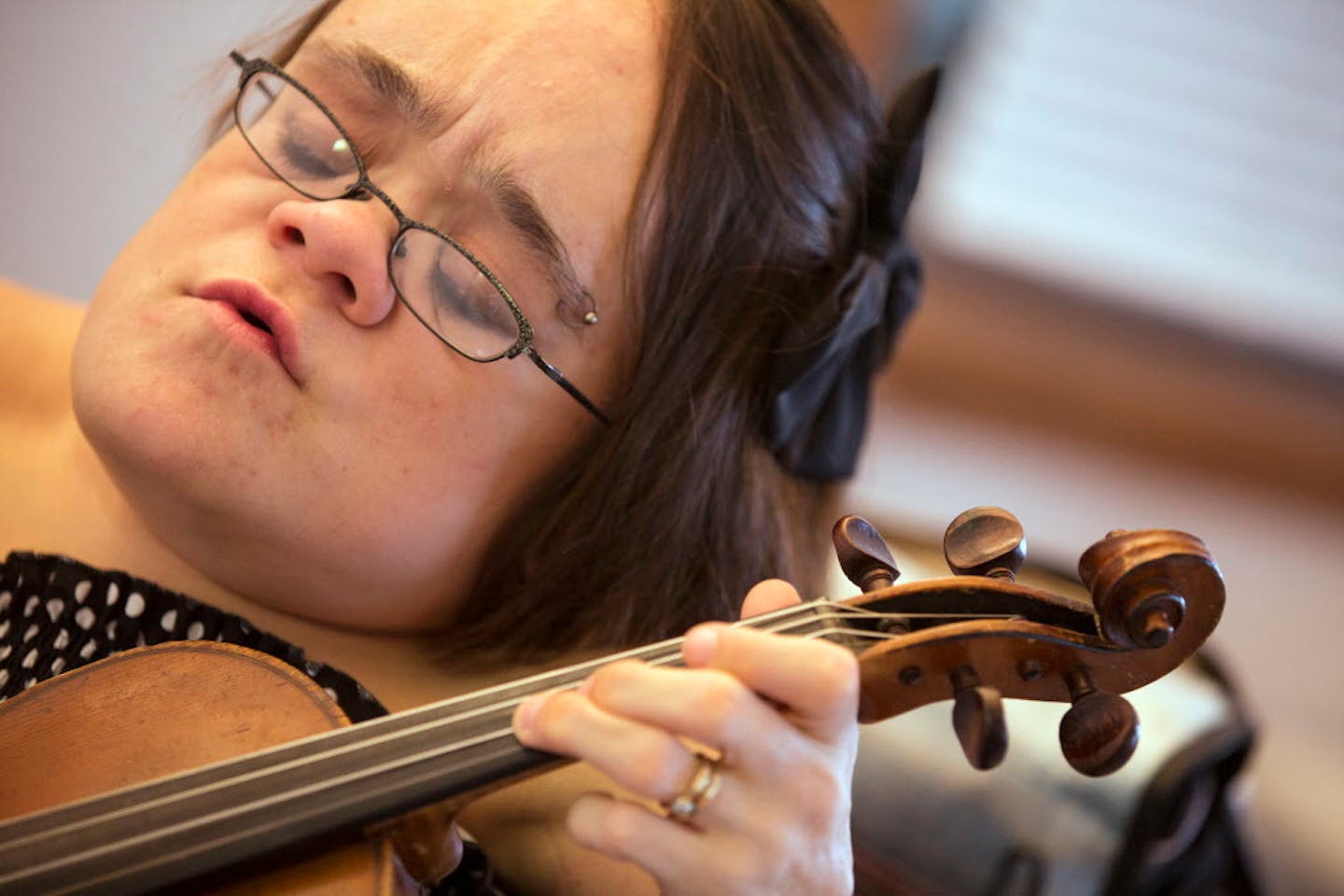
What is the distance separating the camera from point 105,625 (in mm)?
781

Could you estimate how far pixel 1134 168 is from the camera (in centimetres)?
197

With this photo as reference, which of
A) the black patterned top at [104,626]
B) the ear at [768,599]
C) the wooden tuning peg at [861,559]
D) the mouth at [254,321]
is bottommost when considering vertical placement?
the black patterned top at [104,626]

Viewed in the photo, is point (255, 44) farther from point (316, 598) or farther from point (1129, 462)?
point (1129, 462)

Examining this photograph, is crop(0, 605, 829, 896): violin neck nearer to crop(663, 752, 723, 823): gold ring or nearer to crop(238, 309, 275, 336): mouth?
crop(663, 752, 723, 823): gold ring

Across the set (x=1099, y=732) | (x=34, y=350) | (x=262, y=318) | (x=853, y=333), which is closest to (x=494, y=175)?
(x=262, y=318)

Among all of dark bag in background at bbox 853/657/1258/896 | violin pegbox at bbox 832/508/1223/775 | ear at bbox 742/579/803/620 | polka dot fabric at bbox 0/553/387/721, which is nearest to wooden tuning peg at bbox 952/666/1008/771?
violin pegbox at bbox 832/508/1223/775

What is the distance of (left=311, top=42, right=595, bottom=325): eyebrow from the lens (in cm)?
79

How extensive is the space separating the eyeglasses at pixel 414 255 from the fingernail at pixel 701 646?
32 cm

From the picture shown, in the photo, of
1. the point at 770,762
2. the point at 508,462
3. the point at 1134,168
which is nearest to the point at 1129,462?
the point at 1134,168

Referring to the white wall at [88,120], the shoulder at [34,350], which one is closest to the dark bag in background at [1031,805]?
the shoulder at [34,350]

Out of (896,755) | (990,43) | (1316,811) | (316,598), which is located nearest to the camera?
(316,598)

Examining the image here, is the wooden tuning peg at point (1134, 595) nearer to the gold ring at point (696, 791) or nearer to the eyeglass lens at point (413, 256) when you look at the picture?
the gold ring at point (696, 791)

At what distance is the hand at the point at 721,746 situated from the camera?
1.72ft

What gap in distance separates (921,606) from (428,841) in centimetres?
29
